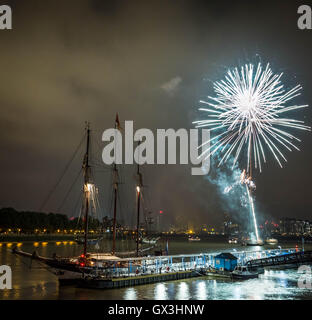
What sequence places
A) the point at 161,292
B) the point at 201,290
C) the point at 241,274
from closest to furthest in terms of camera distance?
1. the point at 161,292
2. the point at 201,290
3. the point at 241,274

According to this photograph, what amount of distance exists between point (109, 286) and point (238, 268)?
67.1 ft

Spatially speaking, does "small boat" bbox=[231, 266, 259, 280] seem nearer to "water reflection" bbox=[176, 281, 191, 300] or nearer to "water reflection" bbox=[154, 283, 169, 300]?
"water reflection" bbox=[176, 281, 191, 300]

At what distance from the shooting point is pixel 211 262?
6016 cm

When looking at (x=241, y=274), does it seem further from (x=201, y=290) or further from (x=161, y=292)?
(x=161, y=292)

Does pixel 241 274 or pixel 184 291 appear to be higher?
pixel 241 274

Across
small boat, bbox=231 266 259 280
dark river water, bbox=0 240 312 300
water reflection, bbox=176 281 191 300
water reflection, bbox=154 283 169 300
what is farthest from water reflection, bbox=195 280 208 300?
small boat, bbox=231 266 259 280

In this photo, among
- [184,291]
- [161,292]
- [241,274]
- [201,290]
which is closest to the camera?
[161,292]

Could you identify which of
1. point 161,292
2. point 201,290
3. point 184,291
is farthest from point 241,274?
point 161,292

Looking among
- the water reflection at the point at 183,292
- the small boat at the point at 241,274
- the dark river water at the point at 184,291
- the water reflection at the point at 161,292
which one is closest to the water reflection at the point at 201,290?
the dark river water at the point at 184,291

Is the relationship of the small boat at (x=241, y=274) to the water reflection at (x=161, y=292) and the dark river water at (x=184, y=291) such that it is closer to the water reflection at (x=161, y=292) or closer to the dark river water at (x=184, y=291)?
the dark river water at (x=184, y=291)

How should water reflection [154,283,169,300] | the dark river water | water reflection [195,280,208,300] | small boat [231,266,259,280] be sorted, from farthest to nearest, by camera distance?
small boat [231,266,259,280] < the dark river water < water reflection [195,280,208,300] < water reflection [154,283,169,300]

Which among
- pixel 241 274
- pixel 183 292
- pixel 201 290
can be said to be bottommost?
pixel 201 290

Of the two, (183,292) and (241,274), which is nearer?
(183,292)
